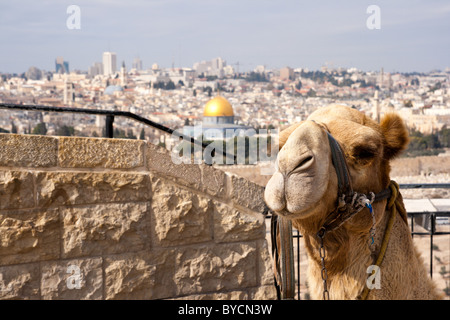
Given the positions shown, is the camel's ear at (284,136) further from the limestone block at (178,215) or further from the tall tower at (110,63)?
the tall tower at (110,63)

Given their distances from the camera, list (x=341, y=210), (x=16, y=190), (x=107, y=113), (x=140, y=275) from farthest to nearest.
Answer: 1. (x=107, y=113)
2. (x=140, y=275)
3. (x=16, y=190)
4. (x=341, y=210)

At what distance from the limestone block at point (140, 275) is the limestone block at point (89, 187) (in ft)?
1.19

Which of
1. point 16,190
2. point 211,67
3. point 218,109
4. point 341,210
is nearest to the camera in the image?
point 341,210

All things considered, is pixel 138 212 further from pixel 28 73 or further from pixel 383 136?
pixel 28 73

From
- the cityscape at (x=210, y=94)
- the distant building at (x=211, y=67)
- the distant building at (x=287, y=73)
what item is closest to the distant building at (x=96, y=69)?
the cityscape at (x=210, y=94)

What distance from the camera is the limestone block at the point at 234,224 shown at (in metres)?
3.65

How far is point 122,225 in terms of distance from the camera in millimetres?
3387

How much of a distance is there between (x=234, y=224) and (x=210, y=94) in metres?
115

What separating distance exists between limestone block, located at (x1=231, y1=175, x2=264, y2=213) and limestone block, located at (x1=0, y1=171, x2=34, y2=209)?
1254mm

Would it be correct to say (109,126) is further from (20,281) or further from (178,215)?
(20,281)

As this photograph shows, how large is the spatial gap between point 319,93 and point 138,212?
109 metres

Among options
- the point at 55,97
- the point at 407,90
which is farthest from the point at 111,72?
the point at 407,90

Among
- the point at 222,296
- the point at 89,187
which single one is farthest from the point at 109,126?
the point at 222,296

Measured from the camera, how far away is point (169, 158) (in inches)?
138
